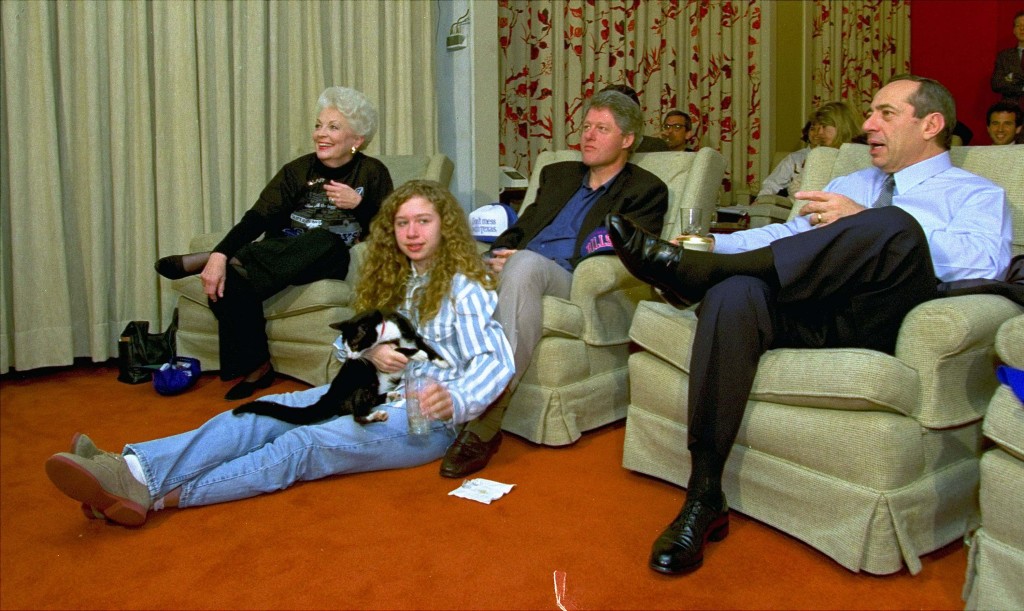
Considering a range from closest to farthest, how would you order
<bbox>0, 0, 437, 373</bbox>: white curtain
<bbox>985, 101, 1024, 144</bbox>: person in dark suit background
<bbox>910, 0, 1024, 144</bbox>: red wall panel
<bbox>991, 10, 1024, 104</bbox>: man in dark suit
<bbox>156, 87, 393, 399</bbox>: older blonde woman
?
<bbox>156, 87, 393, 399</bbox>: older blonde woman → <bbox>0, 0, 437, 373</bbox>: white curtain → <bbox>985, 101, 1024, 144</bbox>: person in dark suit background → <bbox>991, 10, 1024, 104</bbox>: man in dark suit → <bbox>910, 0, 1024, 144</bbox>: red wall panel

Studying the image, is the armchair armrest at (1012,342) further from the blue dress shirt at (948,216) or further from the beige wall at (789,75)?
the beige wall at (789,75)

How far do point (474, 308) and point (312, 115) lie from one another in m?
2.14

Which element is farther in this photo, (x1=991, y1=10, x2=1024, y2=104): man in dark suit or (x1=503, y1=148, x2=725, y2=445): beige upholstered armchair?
(x1=991, y1=10, x2=1024, y2=104): man in dark suit

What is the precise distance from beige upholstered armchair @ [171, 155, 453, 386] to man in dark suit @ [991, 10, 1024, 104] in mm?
4078

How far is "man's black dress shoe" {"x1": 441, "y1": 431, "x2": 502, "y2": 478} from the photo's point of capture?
7.00 feet

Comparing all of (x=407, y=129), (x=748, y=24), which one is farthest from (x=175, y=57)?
(x=748, y=24)

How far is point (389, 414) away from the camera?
209 cm

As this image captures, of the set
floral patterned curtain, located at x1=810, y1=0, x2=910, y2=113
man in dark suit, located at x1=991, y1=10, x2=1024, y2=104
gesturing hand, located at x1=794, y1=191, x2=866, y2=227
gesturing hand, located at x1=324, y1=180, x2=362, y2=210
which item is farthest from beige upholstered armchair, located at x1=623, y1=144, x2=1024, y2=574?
floral patterned curtain, located at x1=810, y1=0, x2=910, y2=113

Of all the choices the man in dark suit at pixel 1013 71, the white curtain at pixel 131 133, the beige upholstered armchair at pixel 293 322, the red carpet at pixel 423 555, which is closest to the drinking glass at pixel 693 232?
the red carpet at pixel 423 555

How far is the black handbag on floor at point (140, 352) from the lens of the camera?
316 cm

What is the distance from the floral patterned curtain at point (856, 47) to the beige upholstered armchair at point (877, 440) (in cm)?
495

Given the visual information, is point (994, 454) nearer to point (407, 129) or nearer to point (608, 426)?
point (608, 426)

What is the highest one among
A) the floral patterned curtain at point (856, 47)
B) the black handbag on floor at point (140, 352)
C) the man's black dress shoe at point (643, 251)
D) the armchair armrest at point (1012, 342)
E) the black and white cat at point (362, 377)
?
the floral patterned curtain at point (856, 47)

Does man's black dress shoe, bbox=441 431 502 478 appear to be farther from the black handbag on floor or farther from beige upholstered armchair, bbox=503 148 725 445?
the black handbag on floor
